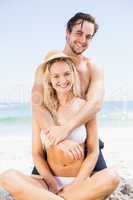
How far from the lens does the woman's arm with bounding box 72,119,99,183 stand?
71.2 inches

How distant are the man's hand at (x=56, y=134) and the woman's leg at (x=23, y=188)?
0.64 feet

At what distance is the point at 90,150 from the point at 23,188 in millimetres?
330

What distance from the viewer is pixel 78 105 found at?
188cm

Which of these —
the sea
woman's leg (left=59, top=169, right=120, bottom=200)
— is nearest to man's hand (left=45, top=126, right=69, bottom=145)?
woman's leg (left=59, top=169, right=120, bottom=200)

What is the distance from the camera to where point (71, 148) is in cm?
181

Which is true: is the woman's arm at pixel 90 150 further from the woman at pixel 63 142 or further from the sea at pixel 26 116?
the sea at pixel 26 116

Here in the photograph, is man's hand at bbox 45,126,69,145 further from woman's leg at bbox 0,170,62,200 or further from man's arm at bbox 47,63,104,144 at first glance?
woman's leg at bbox 0,170,62,200

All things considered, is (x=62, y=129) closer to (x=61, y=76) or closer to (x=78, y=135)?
(x=78, y=135)

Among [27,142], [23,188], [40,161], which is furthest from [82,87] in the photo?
[27,142]

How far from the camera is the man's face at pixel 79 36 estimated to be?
6.40 ft

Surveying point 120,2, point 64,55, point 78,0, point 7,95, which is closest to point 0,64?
point 7,95

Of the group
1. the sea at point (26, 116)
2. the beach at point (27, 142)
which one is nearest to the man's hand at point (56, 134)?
the beach at point (27, 142)

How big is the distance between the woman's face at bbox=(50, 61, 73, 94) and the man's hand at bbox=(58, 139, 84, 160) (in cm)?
22

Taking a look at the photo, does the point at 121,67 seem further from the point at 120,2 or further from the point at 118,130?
the point at 120,2
